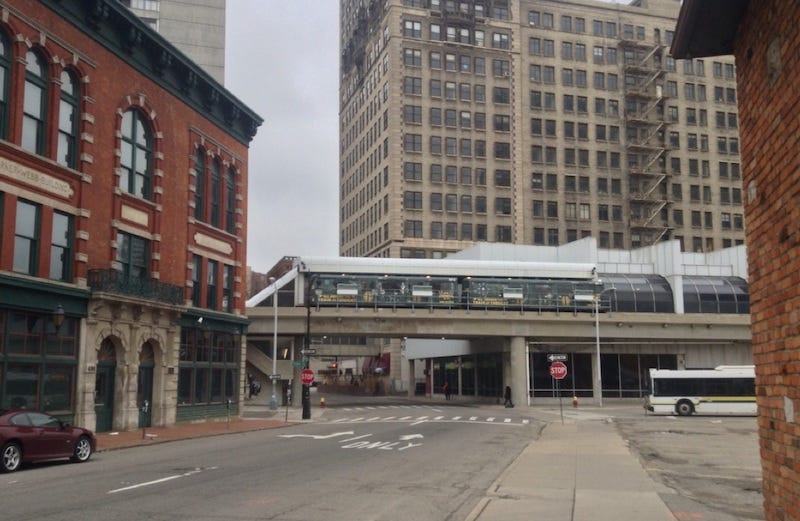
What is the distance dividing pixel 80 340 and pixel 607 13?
91.6m

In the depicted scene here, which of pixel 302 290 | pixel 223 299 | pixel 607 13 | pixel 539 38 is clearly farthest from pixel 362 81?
pixel 223 299

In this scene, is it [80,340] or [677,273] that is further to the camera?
[677,273]

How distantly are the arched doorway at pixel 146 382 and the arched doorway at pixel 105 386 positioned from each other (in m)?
1.83

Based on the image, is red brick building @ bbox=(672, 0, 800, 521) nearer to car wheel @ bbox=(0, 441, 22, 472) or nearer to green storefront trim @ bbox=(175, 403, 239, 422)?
car wheel @ bbox=(0, 441, 22, 472)

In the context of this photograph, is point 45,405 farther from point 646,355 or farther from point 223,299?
point 646,355

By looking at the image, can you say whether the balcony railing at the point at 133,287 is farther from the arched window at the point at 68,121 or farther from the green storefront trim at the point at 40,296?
the arched window at the point at 68,121

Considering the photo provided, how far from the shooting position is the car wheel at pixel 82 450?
20.4 metres

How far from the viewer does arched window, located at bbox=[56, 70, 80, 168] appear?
2801cm

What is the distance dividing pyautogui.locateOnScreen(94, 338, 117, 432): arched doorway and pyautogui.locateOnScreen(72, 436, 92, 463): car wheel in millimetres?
8651

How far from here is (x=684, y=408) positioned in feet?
148

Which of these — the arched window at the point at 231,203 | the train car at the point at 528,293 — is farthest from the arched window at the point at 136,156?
the train car at the point at 528,293

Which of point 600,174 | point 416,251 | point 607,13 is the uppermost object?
point 607,13

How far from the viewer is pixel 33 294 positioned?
25766 millimetres

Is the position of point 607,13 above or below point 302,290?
above
